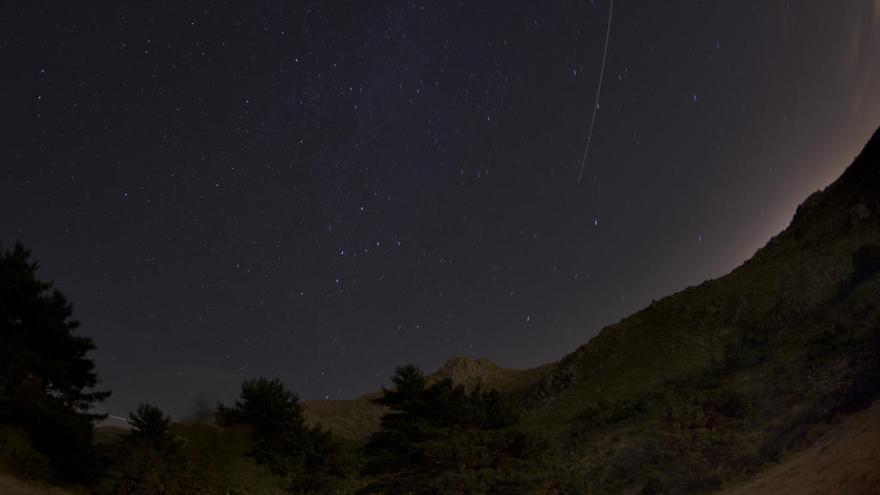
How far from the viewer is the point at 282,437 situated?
2462 cm

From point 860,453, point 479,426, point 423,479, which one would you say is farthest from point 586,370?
point 860,453

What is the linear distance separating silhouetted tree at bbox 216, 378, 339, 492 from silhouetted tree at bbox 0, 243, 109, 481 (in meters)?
6.10

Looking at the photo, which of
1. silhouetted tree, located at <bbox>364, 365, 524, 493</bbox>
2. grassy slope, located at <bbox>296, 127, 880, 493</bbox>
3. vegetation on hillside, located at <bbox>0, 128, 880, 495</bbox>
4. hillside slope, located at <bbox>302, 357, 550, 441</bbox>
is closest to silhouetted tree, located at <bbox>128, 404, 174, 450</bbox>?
vegetation on hillside, located at <bbox>0, 128, 880, 495</bbox>

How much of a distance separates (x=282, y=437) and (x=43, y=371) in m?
9.74

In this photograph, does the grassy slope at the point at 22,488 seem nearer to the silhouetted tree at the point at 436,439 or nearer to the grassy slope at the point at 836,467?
the silhouetted tree at the point at 436,439

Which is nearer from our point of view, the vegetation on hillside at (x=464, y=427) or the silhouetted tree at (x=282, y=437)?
the vegetation on hillside at (x=464, y=427)

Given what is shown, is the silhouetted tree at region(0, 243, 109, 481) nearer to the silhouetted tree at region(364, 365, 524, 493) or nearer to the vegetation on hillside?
the vegetation on hillside

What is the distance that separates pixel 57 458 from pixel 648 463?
2035cm

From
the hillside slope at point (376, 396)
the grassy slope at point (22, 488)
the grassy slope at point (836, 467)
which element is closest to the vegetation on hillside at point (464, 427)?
the grassy slope at point (22, 488)

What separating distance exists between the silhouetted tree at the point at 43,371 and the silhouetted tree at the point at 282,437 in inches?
240

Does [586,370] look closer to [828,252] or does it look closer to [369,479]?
[828,252]

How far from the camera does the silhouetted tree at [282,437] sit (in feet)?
77.1

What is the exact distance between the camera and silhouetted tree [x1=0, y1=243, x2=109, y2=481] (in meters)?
18.6

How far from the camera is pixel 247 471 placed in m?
22.6
